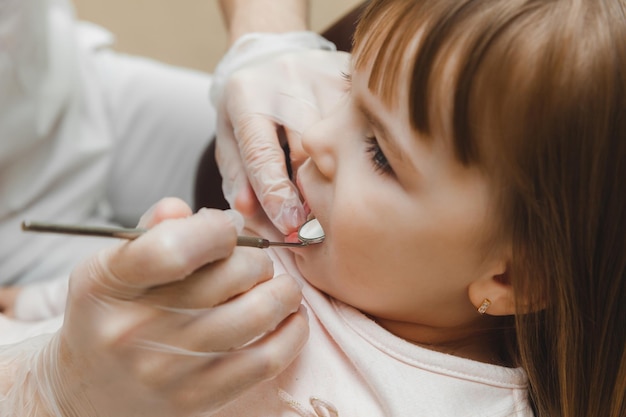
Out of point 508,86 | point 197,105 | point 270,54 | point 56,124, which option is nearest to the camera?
point 508,86

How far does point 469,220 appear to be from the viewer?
0.66 meters

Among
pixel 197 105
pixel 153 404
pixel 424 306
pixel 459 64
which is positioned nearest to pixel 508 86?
pixel 459 64

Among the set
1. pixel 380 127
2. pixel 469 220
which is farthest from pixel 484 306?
pixel 380 127

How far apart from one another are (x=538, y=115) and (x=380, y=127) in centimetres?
16

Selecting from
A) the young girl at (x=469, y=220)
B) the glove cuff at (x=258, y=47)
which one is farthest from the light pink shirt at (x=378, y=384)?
the glove cuff at (x=258, y=47)

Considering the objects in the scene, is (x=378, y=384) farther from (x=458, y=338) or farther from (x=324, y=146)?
(x=324, y=146)

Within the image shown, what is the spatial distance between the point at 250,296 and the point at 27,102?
0.67 metres

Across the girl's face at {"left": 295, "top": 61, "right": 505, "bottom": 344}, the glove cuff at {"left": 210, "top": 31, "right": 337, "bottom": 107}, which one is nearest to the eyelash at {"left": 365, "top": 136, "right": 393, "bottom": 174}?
the girl's face at {"left": 295, "top": 61, "right": 505, "bottom": 344}

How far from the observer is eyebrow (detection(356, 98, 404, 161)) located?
0.67m

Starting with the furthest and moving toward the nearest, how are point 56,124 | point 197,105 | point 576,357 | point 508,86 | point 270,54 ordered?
point 197,105 → point 56,124 → point 270,54 → point 576,357 → point 508,86

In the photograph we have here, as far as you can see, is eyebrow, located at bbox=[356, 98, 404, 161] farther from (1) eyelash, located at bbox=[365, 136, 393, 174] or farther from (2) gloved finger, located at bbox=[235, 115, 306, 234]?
(2) gloved finger, located at bbox=[235, 115, 306, 234]

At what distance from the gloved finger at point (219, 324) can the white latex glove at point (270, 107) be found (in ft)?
0.52

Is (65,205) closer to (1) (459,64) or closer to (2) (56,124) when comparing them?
(2) (56,124)

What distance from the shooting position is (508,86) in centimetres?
59
